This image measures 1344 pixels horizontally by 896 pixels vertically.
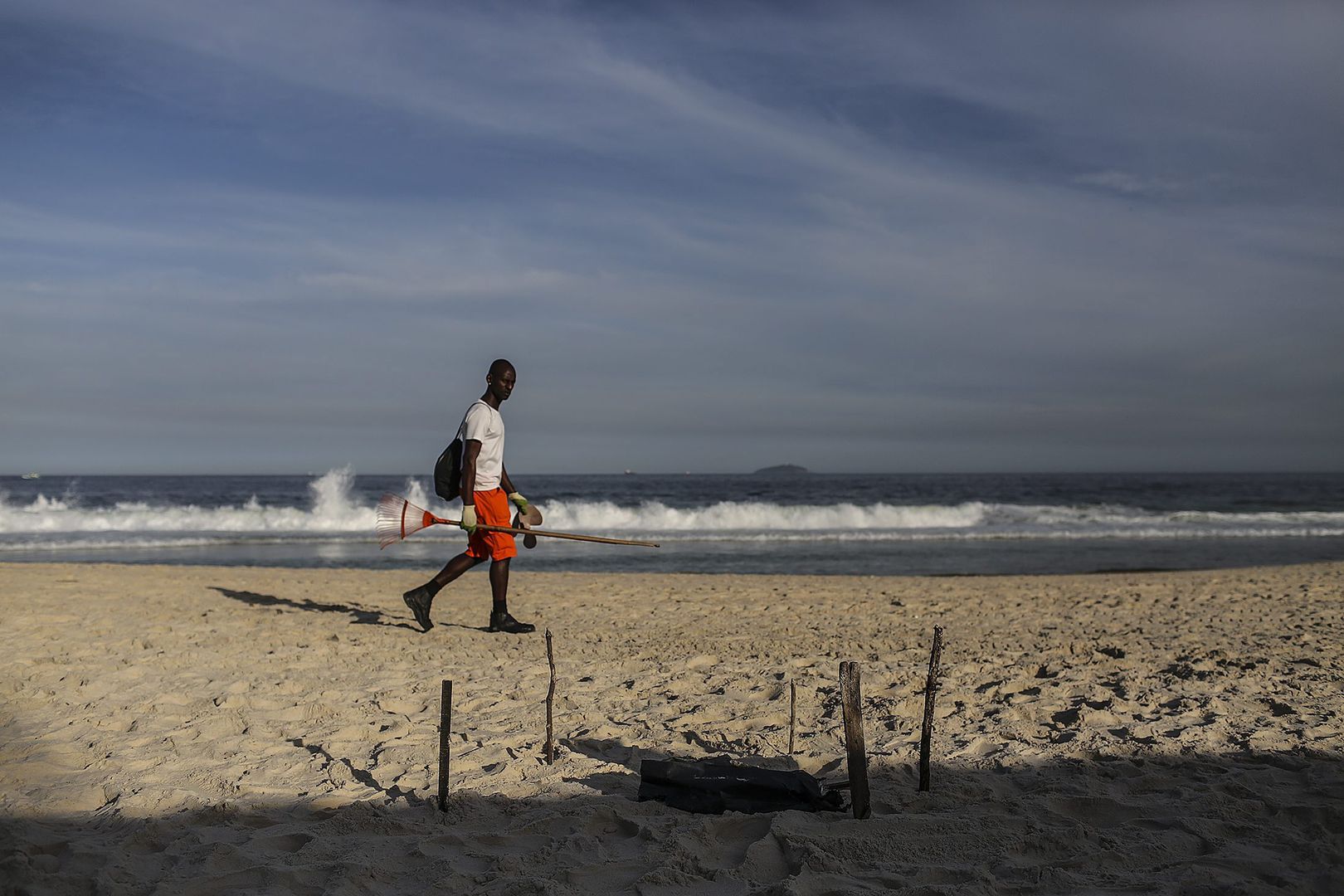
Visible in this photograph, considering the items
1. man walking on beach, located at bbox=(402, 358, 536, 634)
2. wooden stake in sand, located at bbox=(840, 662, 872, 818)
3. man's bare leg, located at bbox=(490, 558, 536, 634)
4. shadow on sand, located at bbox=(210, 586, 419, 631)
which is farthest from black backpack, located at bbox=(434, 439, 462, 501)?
wooden stake in sand, located at bbox=(840, 662, 872, 818)

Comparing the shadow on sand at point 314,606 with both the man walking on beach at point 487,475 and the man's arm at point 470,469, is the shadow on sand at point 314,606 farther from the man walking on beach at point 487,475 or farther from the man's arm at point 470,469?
the man's arm at point 470,469

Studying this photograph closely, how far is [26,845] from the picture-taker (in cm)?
313

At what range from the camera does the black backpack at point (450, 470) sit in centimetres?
671

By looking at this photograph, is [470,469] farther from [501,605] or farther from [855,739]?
[855,739]

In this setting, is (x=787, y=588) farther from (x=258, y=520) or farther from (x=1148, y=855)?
(x=258, y=520)

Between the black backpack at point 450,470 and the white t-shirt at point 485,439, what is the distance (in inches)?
4.1

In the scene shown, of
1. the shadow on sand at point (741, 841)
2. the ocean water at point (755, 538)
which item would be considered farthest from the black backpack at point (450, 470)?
the ocean water at point (755, 538)

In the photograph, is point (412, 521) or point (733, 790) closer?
point (733, 790)

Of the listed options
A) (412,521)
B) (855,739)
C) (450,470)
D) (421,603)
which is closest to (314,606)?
(421,603)

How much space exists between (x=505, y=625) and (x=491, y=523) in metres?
1.04

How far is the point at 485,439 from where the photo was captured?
6.66 metres

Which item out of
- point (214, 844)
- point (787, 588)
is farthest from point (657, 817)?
point (787, 588)

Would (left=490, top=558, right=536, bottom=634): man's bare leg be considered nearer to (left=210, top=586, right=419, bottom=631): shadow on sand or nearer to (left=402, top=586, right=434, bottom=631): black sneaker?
(left=402, top=586, right=434, bottom=631): black sneaker

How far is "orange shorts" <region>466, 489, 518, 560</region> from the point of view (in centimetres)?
670
